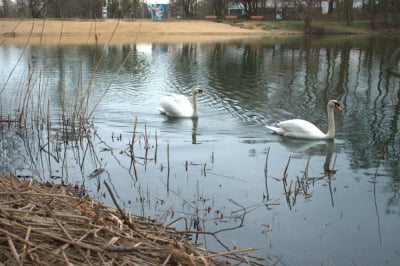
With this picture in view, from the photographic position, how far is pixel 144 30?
2104 inches

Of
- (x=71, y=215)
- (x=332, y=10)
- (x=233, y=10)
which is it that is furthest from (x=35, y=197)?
(x=233, y=10)

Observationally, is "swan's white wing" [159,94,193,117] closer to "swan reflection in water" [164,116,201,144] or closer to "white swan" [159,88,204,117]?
"white swan" [159,88,204,117]

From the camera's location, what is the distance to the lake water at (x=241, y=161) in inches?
249

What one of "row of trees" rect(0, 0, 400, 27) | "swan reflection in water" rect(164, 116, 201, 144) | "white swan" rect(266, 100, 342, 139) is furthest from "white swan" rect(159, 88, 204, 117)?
"row of trees" rect(0, 0, 400, 27)

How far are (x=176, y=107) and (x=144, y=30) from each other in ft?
137

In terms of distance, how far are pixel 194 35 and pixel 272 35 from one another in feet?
28.0

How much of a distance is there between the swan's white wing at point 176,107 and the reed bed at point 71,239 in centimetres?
854

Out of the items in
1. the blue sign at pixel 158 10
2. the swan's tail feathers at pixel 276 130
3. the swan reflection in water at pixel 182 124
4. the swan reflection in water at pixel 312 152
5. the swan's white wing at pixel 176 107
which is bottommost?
the swan reflection in water at pixel 312 152

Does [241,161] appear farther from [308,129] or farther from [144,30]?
[144,30]

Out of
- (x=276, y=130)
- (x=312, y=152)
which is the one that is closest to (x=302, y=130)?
(x=276, y=130)

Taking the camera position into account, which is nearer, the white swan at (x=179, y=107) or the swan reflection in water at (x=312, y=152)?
the swan reflection in water at (x=312, y=152)

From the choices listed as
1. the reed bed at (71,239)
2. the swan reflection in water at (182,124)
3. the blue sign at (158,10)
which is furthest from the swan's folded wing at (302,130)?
the blue sign at (158,10)

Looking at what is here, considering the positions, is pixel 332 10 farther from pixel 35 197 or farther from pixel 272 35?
pixel 35 197

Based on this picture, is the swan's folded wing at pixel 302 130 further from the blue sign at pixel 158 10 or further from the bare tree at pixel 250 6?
the bare tree at pixel 250 6
